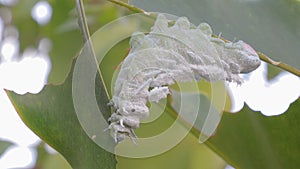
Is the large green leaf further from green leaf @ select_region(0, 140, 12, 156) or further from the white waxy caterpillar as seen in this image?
the white waxy caterpillar

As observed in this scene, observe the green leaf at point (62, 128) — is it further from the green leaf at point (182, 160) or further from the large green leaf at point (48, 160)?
the large green leaf at point (48, 160)

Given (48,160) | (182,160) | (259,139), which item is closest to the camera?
(259,139)

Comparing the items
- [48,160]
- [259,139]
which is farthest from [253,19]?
[48,160]

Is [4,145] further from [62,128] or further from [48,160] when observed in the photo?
[62,128]

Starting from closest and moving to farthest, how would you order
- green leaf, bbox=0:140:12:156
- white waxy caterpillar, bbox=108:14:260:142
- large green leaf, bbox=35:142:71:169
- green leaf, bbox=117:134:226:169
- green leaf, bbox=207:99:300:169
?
white waxy caterpillar, bbox=108:14:260:142 → green leaf, bbox=207:99:300:169 → green leaf, bbox=117:134:226:169 → large green leaf, bbox=35:142:71:169 → green leaf, bbox=0:140:12:156

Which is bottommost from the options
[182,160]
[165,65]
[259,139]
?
[182,160]

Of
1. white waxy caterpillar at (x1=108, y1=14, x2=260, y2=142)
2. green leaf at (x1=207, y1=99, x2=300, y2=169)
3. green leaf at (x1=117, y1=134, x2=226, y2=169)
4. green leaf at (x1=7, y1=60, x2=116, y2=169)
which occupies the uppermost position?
white waxy caterpillar at (x1=108, y1=14, x2=260, y2=142)

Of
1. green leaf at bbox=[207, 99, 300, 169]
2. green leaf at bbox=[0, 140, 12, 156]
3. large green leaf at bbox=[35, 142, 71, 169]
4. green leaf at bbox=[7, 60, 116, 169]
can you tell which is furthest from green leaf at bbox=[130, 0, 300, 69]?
green leaf at bbox=[0, 140, 12, 156]
